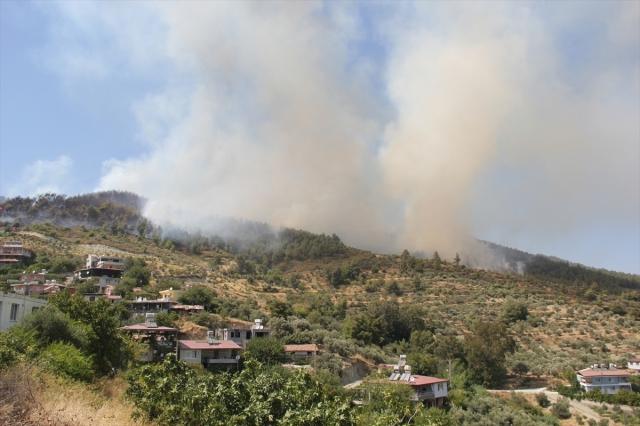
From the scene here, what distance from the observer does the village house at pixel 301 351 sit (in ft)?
166

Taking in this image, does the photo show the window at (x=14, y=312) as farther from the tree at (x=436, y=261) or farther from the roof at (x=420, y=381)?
the tree at (x=436, y=261)

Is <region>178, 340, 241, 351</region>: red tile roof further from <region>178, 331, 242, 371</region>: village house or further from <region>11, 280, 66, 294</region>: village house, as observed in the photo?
<region>11, 280, 66, 294</region>: village house

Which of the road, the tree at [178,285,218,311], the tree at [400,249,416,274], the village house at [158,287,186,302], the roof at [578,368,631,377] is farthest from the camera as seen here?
the tree at [400,249,416,274]

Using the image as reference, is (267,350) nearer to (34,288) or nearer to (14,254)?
(34,288)

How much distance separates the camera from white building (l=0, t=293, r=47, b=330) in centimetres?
3291

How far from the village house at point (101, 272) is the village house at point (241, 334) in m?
27.2

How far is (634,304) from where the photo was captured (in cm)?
10006

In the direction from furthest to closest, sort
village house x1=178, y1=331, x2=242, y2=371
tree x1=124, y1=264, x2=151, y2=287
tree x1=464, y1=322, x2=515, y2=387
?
1. tree x1=124, y1=264, x2=151, y2=287
2. tree x1=464, y1=322, x2=515, y2=387
3. village house x1=178, y1=331, x2=242, y2=371

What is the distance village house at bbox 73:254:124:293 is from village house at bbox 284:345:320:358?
1330 inches

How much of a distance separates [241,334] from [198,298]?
14.0 meters

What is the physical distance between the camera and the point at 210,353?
151 feet

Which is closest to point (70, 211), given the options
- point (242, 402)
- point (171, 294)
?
point (171, 294)

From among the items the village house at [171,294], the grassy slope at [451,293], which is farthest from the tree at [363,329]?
the village house at [171,294]

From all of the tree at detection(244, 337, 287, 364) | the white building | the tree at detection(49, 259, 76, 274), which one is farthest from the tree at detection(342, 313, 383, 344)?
the tree at detection(49, 259, 76, 274)
